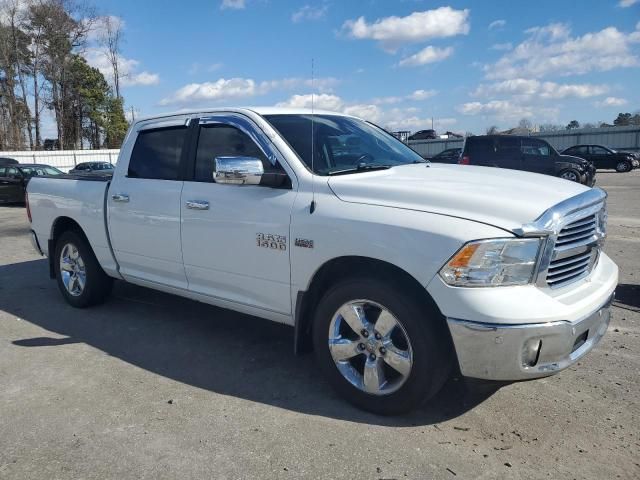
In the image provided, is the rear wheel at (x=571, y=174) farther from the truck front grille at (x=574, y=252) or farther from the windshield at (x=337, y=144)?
the truck front grille at (x=574, y=252)

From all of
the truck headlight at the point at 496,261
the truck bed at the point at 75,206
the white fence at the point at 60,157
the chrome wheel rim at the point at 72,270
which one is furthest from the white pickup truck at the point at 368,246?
the white fence at the point at 60,157

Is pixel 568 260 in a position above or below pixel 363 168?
below

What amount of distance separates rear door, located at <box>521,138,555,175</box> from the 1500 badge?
15.8 metres

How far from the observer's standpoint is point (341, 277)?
356 centimetres

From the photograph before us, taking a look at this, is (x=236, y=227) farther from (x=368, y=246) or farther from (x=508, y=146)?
(x=508, y=146)

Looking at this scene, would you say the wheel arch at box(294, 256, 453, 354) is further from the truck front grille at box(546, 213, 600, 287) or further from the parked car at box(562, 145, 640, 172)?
the parked car at box(562, 145, 640, 172)

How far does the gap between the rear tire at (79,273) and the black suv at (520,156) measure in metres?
12.9

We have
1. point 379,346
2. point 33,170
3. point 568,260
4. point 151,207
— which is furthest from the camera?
point 33,170

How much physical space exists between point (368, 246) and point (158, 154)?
249 cm

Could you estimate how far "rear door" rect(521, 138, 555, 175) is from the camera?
17906 mm

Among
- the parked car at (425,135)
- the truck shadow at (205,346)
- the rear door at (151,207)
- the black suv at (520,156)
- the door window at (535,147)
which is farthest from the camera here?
the parked car at (425,135)

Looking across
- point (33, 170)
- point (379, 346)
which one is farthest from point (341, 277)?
point (33, 170)

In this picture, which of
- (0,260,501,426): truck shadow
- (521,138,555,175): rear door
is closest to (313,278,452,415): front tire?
(0,260,501,426): truck shadow

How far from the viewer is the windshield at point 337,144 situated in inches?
155
